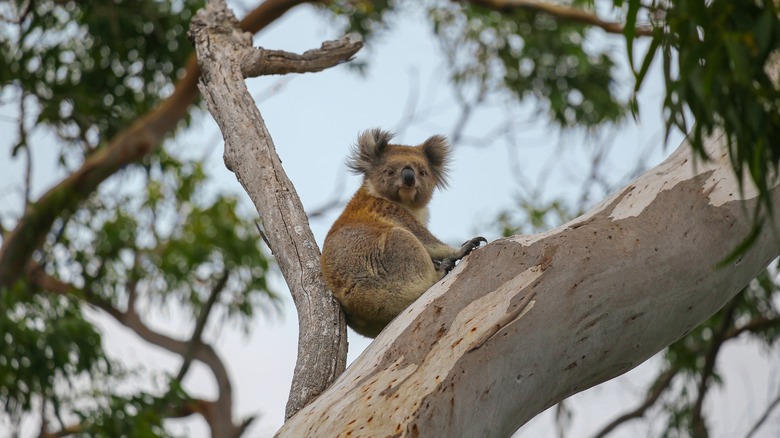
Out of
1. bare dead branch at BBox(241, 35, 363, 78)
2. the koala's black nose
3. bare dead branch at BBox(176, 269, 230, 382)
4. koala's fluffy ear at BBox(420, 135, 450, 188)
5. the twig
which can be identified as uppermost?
bare dead branch at BBox(176, 269, 230, 382)

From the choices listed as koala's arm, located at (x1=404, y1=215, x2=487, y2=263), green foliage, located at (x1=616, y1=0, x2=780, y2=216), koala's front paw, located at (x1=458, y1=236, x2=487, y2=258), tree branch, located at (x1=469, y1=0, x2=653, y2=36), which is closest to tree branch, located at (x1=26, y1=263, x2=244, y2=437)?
tree branch, located at (x1=469, y1=0, x2=653, y2=36)

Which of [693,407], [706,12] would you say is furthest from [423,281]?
[693,407]

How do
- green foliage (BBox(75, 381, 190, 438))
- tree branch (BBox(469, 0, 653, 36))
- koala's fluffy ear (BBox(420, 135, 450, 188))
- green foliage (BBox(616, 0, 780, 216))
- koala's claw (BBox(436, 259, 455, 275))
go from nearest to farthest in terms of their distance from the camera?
green foliage (BBox(616, 0, 780, 216)), koala's claw (BBox(436, 259, 455, 275)), koala's fluffy ear (BBox(420, 135, 450, 188)), green foliage (BBox(75, 381, 190, 438)), tree branch (BBox(469, 0, 653, 36))

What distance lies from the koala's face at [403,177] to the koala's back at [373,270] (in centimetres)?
39

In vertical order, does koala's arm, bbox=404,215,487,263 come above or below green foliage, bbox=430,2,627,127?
below

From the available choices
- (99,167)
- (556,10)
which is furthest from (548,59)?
(99,167)

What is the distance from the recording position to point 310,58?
383cm

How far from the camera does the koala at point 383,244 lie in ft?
11.3

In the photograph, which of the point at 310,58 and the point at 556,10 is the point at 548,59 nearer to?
the point at 556,10

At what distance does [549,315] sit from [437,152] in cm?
219

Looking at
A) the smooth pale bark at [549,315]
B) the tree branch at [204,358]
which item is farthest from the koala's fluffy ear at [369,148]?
the tree branch at [204,358]

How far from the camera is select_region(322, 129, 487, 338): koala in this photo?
11.3 feet

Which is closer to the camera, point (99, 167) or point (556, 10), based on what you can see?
point (99, 167)

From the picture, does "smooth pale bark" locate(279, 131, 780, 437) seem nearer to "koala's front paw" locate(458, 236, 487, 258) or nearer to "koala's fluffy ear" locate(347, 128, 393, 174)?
"koala's front paw" locate(458, 236, 487, 258)
